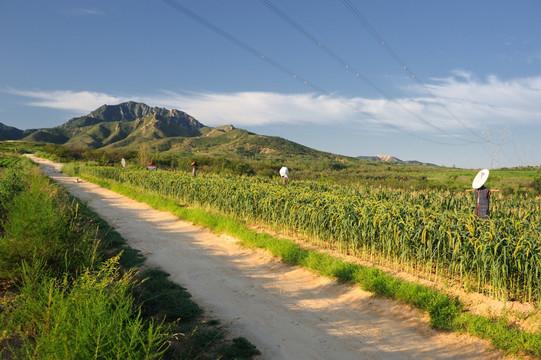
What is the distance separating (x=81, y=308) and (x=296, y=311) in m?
3.85

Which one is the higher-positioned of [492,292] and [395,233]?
[395,233]

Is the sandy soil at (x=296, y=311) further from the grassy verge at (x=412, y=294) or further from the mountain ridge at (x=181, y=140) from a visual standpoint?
the mountain ridge at (x=181, y=140)

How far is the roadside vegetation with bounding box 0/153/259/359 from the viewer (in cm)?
292

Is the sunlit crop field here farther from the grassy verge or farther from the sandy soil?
the sandy soil

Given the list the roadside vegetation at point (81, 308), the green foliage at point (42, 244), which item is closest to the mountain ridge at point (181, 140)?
the green foliage at point (42, 244)

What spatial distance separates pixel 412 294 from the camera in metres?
6.15

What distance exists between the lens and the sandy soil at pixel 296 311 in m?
4.87

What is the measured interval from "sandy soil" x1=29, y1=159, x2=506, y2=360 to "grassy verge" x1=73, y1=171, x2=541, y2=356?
6.8 inches

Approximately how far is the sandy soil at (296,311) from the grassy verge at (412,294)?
0.17 meters

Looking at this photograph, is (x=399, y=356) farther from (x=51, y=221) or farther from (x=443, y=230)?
(x=51, y=221)

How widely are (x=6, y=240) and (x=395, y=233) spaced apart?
25.6ft

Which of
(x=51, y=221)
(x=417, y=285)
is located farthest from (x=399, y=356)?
(x=51, y=221)

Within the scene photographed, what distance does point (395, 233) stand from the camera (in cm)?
785

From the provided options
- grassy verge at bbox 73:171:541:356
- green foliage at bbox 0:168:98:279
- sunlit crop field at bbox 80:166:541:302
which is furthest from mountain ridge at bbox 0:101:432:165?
green foliage at bbox 0:168:98:279
